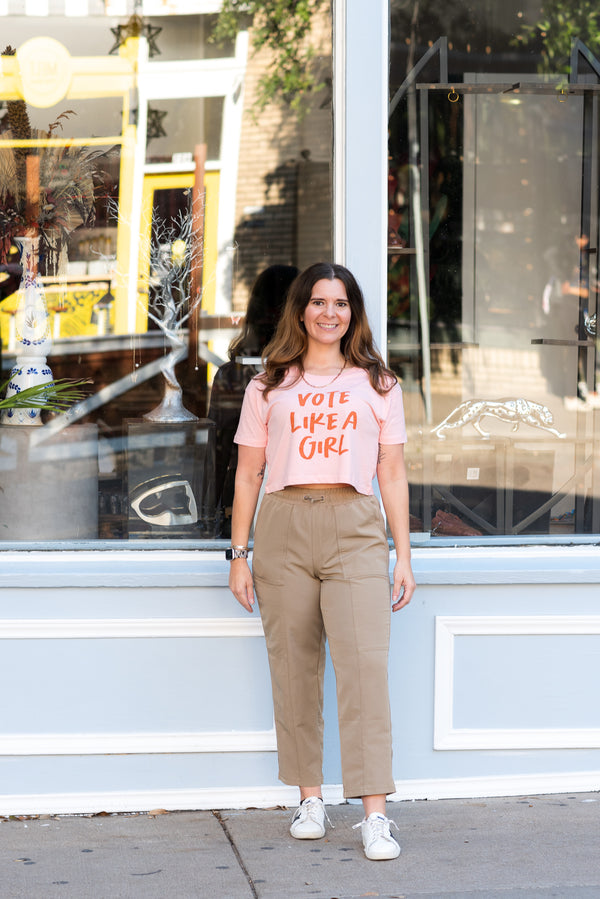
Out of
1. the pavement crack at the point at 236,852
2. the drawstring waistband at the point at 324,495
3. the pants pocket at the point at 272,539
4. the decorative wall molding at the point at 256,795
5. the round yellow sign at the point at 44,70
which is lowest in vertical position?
the pavement crack at the point at 236,852

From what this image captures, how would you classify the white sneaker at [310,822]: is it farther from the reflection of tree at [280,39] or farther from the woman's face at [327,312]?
the reflection of tree at [280,39]

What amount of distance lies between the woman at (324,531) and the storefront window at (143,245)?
65cm

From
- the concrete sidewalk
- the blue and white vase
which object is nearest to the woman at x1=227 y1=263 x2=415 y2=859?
the concrete sidewalk

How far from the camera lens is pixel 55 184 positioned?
4566mm

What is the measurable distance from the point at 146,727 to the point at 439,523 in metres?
1.20

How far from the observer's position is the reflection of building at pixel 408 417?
3.58 metres

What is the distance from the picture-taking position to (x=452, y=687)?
3672 millimetres

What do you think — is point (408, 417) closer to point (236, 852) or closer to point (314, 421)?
point (314, 421)

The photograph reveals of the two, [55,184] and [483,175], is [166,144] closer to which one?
[55,184]

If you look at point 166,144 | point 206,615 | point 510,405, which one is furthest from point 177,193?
point 206,615

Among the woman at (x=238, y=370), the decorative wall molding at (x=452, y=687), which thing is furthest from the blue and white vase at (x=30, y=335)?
the decorative wall molding at (x=452, y=687)

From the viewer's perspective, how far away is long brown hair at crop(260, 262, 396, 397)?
10.7ft

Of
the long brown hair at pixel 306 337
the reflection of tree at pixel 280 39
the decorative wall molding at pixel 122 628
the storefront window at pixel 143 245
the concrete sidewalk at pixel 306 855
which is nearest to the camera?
the concrete sidewalk at pixel 306 855

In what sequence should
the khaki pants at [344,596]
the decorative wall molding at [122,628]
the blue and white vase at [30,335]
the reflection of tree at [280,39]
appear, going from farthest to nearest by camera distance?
Answer: the reflection of tree at [280,39]
the blue and white vase at [30,335]
the decorative wall molding at [122,628]
the khaki pants at [344,596]
